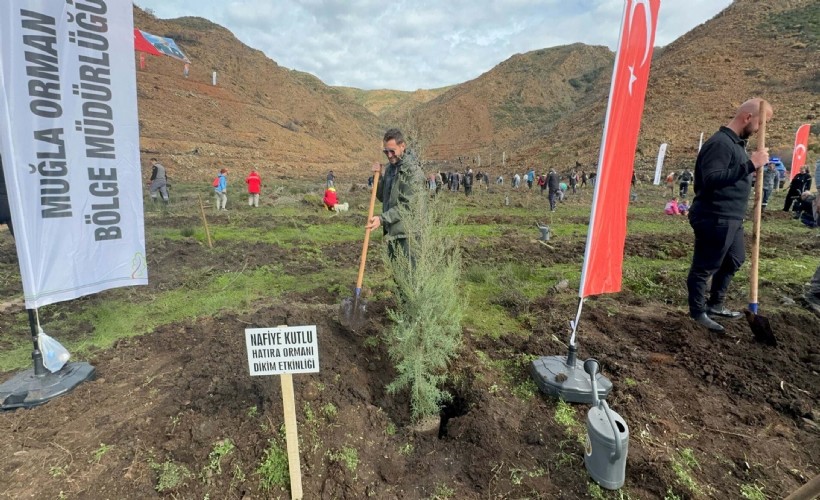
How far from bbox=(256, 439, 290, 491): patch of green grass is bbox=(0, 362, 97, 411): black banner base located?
1971 millimetres

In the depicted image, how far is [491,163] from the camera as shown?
47.6 m

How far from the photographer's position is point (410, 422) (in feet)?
10.1

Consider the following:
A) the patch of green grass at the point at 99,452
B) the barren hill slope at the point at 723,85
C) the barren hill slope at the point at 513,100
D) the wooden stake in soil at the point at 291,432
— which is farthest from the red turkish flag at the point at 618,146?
the barren hill slope at the point at 513,100

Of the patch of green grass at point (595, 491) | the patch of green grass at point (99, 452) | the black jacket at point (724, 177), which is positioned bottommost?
the patch of green grass at point (99, 452)

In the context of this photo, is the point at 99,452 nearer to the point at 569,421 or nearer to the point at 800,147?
the point at 569,421

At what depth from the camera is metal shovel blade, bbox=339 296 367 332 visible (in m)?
3.98

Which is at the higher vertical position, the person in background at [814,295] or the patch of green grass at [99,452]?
the person in background at [814,295]

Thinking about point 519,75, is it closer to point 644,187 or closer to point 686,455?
point 644,187

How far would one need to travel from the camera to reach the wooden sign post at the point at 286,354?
2156 mm

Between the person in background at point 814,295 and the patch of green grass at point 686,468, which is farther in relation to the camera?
the person in background at point 814,295

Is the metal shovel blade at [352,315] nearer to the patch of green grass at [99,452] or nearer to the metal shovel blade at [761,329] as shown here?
the patch of green grass at [99,452]

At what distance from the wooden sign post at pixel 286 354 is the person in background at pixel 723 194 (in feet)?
12.5

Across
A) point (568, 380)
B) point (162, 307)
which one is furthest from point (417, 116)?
point (568, 380)

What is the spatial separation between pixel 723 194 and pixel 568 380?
2393 millimetres
